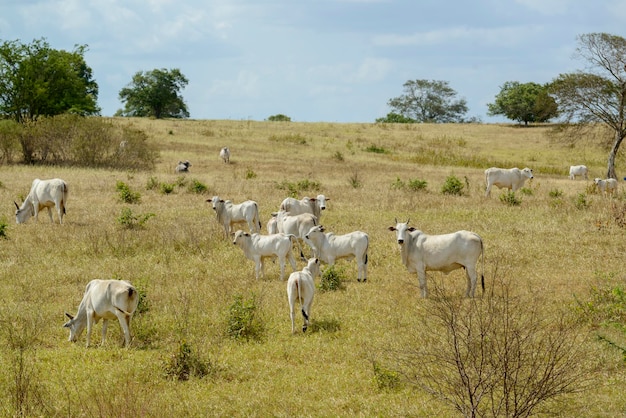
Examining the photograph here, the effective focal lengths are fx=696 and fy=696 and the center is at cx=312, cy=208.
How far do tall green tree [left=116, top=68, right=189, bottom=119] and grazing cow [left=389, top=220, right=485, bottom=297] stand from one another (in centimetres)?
7516

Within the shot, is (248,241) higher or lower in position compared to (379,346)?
higher

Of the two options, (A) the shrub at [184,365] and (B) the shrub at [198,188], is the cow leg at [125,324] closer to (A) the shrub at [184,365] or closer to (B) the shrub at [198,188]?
(A) the shrub at [184,365]

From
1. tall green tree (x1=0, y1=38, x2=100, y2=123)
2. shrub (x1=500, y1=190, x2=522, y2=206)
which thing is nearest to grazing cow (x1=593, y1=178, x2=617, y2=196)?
shrub (x1=500, y1=190, x2=522, y2=206)

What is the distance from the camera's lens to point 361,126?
6406 centimetres

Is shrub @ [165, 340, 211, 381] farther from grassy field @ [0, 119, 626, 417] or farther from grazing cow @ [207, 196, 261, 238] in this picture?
grazing cow @ [207, 196, 261, 238]

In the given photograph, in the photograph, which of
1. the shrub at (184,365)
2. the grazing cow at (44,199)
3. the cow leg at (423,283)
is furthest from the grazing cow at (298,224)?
the grazing cow at (44,199)

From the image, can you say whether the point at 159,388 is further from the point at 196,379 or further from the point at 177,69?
the point at 177,69

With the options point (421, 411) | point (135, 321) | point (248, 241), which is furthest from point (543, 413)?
point (248, 241)

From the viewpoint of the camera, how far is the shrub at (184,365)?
814 centimetres

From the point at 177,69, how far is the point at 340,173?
56.6 meters

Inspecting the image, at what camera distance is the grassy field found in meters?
7.42

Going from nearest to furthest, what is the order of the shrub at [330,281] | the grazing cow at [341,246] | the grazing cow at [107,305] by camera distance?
the grazing cow at [107,305]
the shrub at [330,281]
the grazing cow at [341,246]

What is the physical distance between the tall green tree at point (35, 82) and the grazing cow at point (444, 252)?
33915mm

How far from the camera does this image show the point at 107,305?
9.23 m
